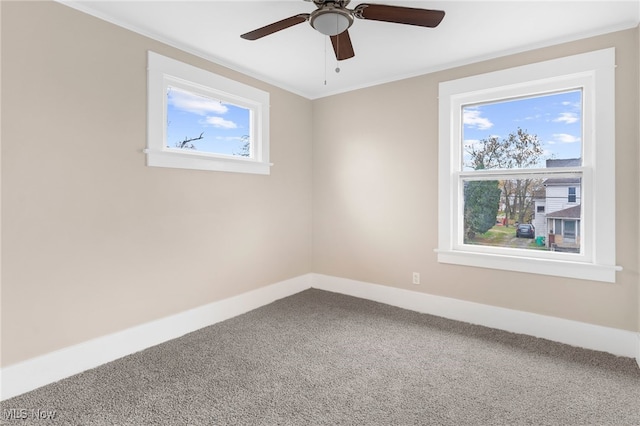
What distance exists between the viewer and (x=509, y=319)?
2.89 m

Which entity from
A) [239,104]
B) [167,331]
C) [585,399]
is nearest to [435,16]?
[239,104]

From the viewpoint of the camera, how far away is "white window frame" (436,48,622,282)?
8.11 ft

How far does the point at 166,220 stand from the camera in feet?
8.89

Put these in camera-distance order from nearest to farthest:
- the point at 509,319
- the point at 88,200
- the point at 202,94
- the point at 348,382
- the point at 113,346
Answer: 1. the point at 348,382
2. the point at 88,200
3. the point at 113,346
4. the point at 509,319
5. the point at 202,94

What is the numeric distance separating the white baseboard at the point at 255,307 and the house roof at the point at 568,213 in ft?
2.72

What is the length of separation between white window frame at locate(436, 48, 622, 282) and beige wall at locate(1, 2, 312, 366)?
2.09 meters

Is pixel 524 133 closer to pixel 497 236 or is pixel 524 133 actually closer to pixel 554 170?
pixel 554 170

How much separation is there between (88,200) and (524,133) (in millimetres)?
3464

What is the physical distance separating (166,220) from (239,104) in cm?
139

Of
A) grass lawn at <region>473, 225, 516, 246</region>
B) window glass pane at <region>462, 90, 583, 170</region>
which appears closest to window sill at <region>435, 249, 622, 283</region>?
grass lawn at <region>473, 225, 516, 246</region>

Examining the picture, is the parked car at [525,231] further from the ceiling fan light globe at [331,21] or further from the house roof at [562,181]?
the ceiling fan light globe at [331,21]

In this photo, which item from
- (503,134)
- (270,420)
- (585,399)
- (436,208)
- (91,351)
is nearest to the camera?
(270,420)

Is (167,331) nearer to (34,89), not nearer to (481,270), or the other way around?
(34,89)

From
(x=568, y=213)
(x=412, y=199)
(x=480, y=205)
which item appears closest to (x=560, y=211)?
(x=568, y=213)
